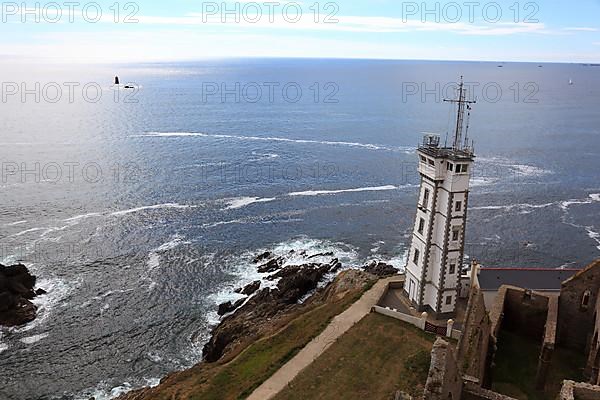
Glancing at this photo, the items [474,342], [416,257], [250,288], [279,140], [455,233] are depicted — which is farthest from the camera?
[279,140]

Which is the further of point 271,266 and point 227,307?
point 271,266

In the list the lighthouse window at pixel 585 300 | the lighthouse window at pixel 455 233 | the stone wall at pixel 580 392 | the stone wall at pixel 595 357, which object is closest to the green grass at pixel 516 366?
the stone wall at pixel 595 357

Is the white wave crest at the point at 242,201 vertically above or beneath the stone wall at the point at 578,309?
beneath

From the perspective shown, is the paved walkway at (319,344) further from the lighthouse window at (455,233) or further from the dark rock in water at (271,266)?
the dark rock in water at (271,266)

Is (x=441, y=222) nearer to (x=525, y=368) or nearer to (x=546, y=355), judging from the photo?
(x=525, y=368)

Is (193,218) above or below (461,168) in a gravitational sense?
below

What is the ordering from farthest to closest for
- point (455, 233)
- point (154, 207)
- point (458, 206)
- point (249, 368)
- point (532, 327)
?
point (154, 207) < point (455, 233) < point (532, 327) < point (458, 206) < point (249, 368)

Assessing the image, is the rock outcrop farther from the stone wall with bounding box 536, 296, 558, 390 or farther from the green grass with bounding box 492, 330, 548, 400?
the stone wall with bounding box 536, 296, 558, 390

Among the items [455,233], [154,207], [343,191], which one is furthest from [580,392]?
[343,191]
